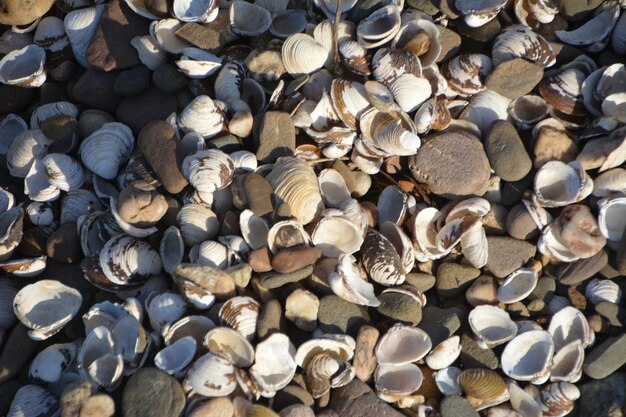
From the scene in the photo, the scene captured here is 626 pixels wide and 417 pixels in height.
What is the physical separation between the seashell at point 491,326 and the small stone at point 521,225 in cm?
48

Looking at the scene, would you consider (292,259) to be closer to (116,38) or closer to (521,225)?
(521,225)

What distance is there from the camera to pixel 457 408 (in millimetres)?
2979

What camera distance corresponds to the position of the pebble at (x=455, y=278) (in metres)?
3.35

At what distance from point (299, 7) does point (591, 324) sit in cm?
287

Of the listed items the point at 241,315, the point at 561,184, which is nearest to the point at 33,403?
the point at 241,315

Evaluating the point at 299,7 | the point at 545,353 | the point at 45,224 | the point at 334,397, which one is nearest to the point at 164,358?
the point at 334,397

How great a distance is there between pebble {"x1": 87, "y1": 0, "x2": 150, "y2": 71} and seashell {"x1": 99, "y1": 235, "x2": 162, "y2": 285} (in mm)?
1319

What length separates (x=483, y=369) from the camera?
10.1 feet

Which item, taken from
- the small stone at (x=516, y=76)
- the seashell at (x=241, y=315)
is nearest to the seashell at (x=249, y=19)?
the small stone at (x=516, y=76)

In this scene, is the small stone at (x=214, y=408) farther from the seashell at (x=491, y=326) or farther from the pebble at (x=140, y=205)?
the seashell at (x=491, y=326)

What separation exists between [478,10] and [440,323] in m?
2.06

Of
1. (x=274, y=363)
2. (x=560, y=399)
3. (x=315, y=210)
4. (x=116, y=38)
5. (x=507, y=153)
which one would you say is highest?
(x=116, y=38)

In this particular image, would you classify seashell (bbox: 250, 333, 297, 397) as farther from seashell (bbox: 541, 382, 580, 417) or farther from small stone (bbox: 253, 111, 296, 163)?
seashell (bbox: 541, 382, 580, 417)

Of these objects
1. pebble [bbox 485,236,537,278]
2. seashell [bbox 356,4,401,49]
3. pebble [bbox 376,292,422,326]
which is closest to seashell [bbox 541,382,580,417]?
pebble [bbox 485,236,537,278]
